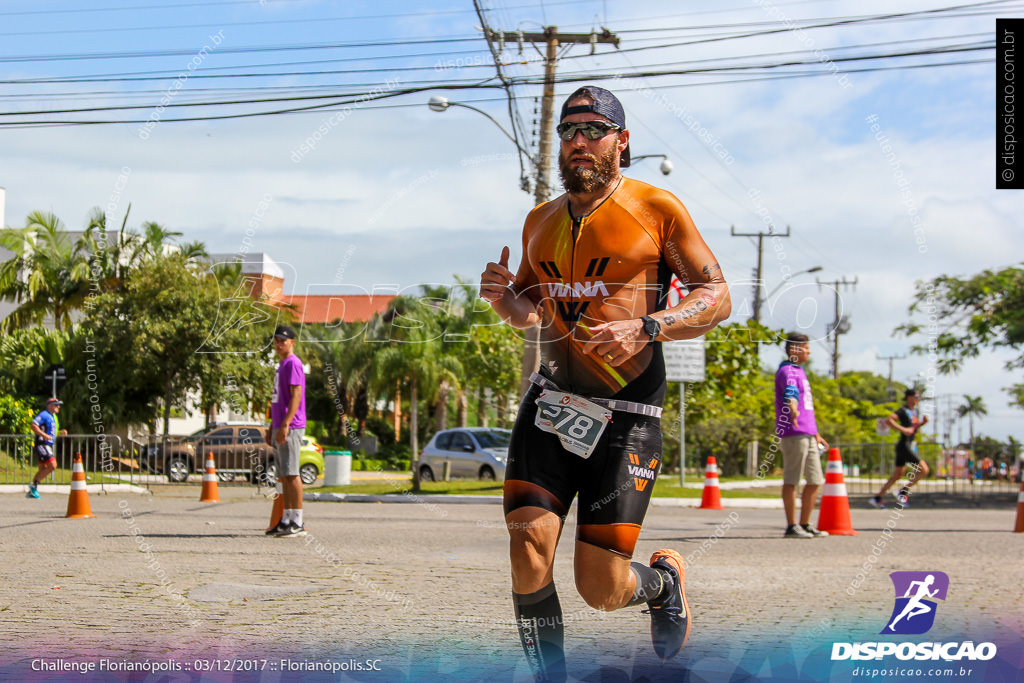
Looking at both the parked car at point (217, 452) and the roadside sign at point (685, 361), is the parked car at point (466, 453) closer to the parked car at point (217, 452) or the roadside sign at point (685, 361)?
the parked car at point (217, 452)

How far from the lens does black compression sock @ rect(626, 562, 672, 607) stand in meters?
3.91

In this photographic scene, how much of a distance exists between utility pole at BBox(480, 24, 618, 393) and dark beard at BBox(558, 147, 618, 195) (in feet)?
41.6

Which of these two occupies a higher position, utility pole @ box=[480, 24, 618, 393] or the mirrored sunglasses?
utility pole @ box=[480, 24, 618, 393]

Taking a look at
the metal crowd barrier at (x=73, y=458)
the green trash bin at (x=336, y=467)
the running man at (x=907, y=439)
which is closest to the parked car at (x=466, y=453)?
the green trash bin at (x=336, y=467)

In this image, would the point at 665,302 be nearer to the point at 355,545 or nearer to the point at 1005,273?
the point at 355,545

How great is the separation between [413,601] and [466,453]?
15.9 meters

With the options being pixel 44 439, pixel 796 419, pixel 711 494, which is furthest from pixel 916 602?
pixel 44 439

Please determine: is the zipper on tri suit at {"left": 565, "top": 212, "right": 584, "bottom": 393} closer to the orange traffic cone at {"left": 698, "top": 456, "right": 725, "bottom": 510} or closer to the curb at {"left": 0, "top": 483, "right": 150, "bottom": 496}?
the orange traffic cone at {"left": 698, "top": 456, "right": 725, "bottom": 510}

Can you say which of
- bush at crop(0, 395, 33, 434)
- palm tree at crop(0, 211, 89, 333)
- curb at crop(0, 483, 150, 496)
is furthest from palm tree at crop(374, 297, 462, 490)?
curb at crop(0, 483, 150, 496)

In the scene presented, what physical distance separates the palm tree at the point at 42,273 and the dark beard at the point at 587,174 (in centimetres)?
2847

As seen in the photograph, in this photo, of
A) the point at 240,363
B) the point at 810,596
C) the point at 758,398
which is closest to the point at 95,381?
the point at 240,363

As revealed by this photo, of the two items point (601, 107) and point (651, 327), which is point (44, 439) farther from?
point (651, 327)

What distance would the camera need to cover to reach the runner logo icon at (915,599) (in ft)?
18.2

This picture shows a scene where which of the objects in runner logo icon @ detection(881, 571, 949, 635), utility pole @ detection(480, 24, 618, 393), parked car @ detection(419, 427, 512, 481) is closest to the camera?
runner logo icon @ detection(881, 571, 949, 635)
